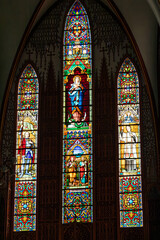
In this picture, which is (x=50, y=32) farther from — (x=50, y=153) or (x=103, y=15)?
(x=50, y=153)

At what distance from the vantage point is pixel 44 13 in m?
19.9

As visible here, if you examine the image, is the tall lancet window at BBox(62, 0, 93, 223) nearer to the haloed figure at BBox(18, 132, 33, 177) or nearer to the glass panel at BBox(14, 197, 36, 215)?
the glass panel at BBox(14, 197, 36, 215)

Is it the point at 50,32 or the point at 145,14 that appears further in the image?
the point at 50,32

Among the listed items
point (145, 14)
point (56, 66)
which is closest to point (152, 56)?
point (145, 14)

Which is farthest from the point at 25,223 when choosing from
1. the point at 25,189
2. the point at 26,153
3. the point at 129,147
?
the point at 129,147

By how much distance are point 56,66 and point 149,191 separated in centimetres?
452

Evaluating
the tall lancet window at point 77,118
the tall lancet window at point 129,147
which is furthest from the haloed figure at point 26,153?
the tall lancet window at point 129,147

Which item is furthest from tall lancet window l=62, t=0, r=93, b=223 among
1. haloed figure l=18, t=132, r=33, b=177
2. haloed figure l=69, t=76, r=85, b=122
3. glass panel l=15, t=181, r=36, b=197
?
haloed figure l=18, t=132, r=33, b=177

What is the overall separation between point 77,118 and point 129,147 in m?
1.65

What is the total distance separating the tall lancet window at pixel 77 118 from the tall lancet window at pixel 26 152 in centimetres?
82

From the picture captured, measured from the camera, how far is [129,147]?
18344 mm

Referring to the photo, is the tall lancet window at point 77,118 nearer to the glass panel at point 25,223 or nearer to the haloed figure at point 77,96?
the haloed figure at point 77,96

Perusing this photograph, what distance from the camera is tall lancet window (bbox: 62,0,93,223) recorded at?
17875 millimetres

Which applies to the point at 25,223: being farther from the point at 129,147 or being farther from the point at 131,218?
the point at 129,147
